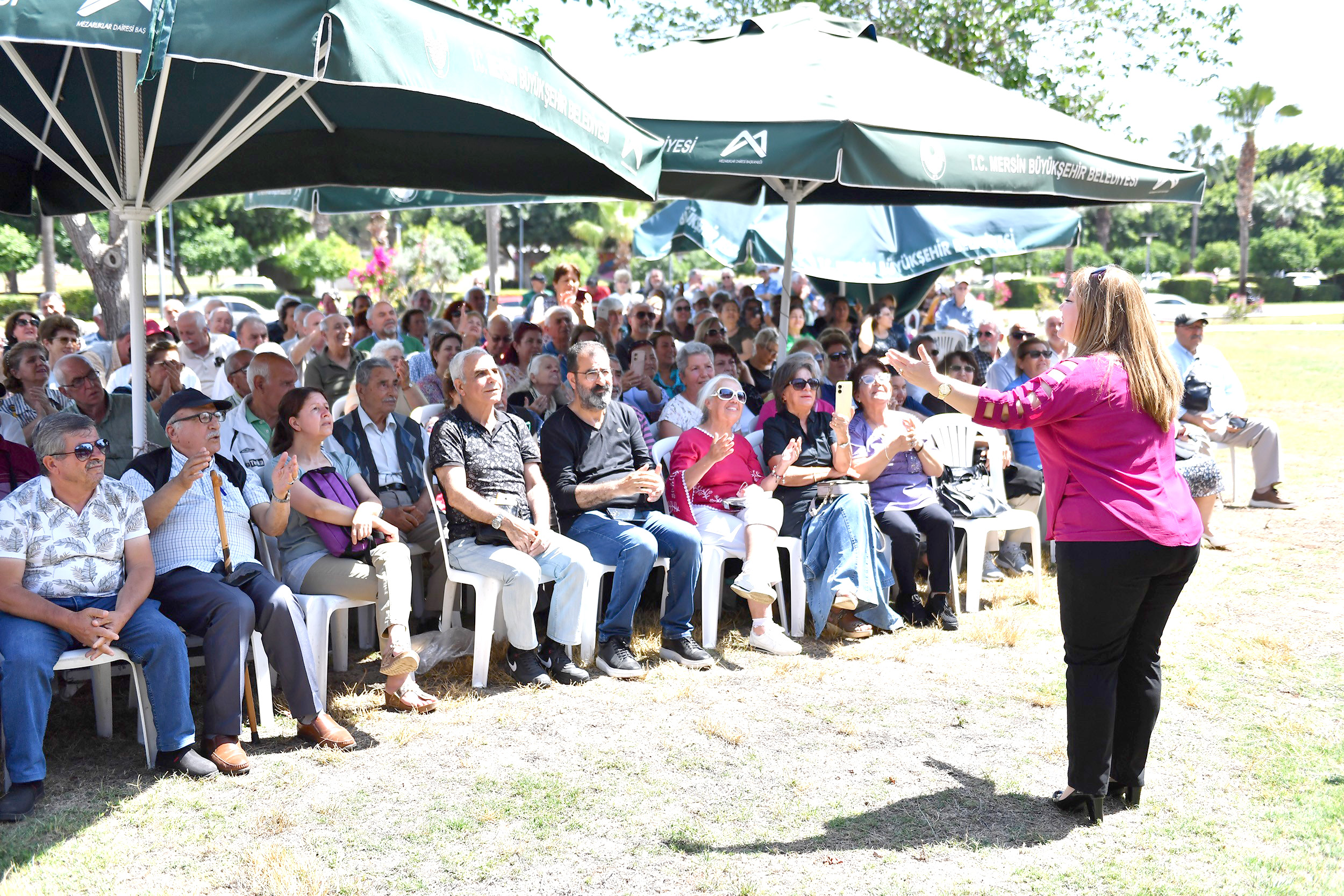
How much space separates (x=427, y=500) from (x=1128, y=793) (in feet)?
10.8

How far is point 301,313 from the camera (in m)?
9.15

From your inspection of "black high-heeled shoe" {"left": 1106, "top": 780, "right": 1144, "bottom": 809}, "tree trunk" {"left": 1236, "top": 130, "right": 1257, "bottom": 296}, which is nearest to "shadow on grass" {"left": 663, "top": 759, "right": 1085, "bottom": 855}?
"black high-heeled shoe" {"left": 1106, "top": 780, "right": 1144, "bottom": 809}

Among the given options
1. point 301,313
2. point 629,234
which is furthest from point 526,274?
point 301,313

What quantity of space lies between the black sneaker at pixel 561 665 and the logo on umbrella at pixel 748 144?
244 cm

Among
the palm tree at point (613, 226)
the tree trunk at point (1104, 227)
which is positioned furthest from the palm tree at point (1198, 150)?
the palm tree at point (613, 226)

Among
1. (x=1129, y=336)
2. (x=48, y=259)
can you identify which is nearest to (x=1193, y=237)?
(x=48, y=259)

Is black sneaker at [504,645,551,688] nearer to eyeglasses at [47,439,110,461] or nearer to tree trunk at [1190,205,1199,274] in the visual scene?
eyeglasses at [47,439,110,461]

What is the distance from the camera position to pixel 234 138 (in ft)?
13.6

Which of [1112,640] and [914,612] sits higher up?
[1112,640]

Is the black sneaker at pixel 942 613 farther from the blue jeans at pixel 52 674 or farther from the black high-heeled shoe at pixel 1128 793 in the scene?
the blue jeans at pixel 52 674

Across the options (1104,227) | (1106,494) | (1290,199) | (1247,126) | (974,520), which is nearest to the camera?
(1106,494)

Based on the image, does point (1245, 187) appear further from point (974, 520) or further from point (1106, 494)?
point (1106, 494)

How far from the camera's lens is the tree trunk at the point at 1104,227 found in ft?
202

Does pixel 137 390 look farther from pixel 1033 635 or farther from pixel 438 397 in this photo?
pixel 1033 635
